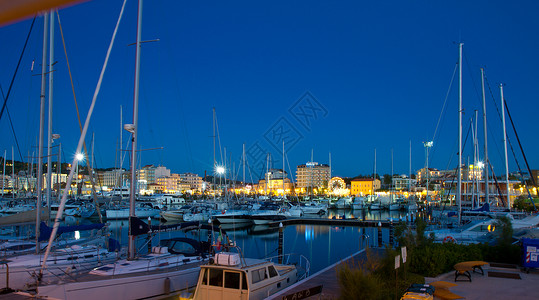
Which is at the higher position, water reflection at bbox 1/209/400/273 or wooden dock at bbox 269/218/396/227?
wooden dock at bbox 269/218/396/227

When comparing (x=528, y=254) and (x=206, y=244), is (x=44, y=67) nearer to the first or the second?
(x=206, y=244)

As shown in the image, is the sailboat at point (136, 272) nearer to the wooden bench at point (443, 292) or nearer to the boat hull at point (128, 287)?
the boat hull at point (128, 287)

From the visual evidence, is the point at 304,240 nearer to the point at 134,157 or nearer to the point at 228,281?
the point at 134,157

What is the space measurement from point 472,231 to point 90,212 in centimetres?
5280

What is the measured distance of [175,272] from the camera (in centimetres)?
1678

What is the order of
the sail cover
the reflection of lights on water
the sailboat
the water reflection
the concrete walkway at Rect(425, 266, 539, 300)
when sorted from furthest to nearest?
the reflection of lights on water → the water reflection → the sailboat → the concrete walkway at Rect(425, 266, 539, 300) → the sail cover

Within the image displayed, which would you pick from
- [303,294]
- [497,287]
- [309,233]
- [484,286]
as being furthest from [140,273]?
[309,233]

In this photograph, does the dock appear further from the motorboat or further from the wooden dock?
the motorboat

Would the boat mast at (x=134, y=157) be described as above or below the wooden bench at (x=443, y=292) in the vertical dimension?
above

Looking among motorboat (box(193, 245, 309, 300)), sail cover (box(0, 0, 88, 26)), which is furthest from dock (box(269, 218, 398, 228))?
sail cover (box(0, 0, 88, 26))

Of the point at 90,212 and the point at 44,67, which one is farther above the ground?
the point at 44,67

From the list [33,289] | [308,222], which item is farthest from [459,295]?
[308,222]

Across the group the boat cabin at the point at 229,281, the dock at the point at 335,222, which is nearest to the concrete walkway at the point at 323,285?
the boat cabin at the point at 229,281

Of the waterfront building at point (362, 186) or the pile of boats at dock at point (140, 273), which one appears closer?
the pile of boats at dock at point (140, 273)
